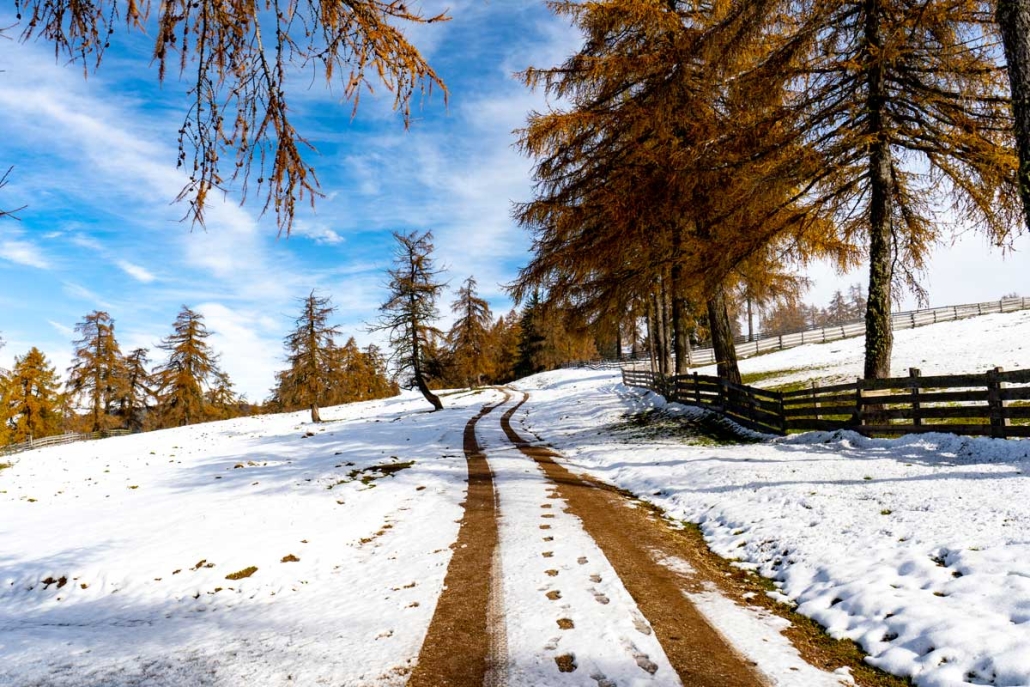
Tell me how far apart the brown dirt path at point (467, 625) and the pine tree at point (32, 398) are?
43.9m

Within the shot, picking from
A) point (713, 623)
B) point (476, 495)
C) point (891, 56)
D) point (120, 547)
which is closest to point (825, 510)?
point (713, 623)

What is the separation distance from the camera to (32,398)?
116 feet

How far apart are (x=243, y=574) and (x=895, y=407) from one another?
11572 mm

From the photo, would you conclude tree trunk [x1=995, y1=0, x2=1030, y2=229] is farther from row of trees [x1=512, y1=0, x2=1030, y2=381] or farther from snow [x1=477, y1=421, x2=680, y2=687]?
snow [x1=477, y1=421, x2=680, y2=687]

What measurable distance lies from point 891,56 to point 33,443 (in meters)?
48.2

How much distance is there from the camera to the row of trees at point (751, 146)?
29.3 feet

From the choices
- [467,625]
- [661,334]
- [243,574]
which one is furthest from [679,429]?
[243,574]

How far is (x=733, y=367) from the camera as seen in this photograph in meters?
13.9

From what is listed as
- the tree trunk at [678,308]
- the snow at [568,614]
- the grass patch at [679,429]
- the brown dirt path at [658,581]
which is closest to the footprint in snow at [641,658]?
the snow at [568,614]

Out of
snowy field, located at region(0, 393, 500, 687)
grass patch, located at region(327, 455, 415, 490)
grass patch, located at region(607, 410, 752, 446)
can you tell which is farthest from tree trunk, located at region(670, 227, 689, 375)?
grass patch, located at region(327, 455, 415, 490)

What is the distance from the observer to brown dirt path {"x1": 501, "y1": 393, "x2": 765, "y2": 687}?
123 inches

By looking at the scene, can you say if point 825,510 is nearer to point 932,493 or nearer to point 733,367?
point 932,493

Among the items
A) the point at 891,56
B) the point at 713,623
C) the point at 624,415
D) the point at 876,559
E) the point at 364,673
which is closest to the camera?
the point at 364,673

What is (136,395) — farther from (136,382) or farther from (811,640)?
(811,640)
